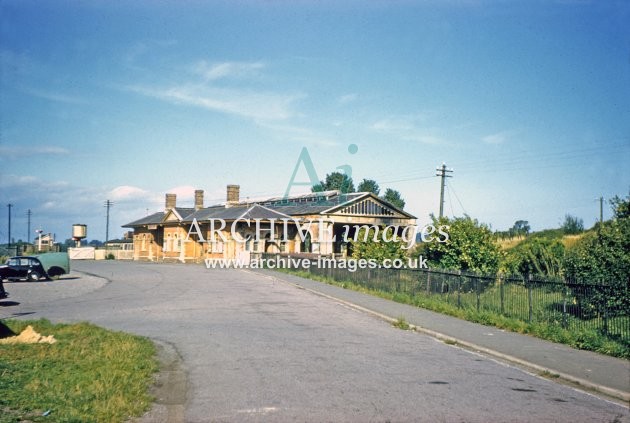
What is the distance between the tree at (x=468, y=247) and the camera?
2502 centimetres

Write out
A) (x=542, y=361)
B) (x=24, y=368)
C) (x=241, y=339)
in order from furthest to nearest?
1. (x=241, y=339)
2. (x=542, y=361)
3. (x=24, y=368)

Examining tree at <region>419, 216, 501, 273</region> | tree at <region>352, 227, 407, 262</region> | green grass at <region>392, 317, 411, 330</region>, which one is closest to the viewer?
green grass at <region>392, 317, 411, 330</region>

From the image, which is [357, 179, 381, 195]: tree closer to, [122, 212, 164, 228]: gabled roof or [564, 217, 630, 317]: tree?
[122, 212, 164, 228]: gabled roof

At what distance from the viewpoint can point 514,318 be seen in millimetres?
14727

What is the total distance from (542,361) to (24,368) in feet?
29.6

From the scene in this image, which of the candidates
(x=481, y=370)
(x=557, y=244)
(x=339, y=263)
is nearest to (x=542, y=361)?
(x=481, y=370)

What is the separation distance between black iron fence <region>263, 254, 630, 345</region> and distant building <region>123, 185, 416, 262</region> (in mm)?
25486

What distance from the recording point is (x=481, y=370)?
927 cm

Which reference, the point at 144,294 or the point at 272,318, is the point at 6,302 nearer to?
the point at 144,294

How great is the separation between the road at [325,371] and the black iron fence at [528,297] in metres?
3.45

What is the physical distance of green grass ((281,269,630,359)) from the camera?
11.3m

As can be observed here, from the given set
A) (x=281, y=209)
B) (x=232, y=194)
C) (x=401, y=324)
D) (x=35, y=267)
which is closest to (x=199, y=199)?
(x=232, y=194)

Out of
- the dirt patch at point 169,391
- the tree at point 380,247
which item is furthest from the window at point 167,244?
the dirt patch at point 169,391

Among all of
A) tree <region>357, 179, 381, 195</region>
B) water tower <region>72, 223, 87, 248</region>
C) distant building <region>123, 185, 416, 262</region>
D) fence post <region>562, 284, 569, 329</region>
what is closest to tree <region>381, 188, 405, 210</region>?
tree <region>357, 179, 381, 195</region>
